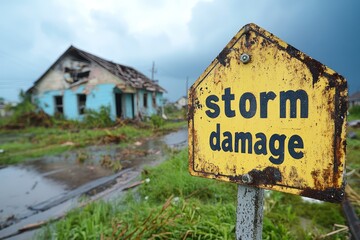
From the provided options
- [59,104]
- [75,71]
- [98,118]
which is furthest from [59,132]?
[59,104]

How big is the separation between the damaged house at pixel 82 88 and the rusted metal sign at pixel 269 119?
45.8 feet

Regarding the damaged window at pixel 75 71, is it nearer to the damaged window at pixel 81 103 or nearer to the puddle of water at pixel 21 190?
the damaged window at pixel 81 103

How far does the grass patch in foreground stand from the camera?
1912 millimetres

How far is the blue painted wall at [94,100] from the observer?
14.5m

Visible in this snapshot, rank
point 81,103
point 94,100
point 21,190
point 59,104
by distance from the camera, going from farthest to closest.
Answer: point 59,104 < point 81,103 < point 94,100 < point 21,190

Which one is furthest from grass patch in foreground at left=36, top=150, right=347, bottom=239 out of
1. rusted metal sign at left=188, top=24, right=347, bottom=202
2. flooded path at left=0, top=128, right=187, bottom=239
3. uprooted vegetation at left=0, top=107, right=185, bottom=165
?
uprooted vegetation at left=0, top=107, right=185, bottom=165

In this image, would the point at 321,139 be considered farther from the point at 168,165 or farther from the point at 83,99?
the point at 83,99

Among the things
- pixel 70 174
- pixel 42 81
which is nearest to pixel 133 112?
pixel 42 81

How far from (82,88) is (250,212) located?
15.8 meters

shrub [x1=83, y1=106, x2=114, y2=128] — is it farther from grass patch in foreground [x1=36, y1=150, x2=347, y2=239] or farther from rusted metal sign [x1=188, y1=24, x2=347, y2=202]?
rusted metal sign [x1=188, y1=24, x2=347, y2=202]

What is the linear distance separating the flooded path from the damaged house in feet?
26.1

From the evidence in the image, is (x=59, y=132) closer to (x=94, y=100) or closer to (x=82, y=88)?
(x=94, y=100)

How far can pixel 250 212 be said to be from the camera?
94cm

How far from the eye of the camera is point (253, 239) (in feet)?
3.09
